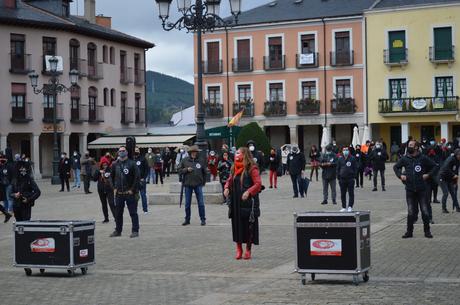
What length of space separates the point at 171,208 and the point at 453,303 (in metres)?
16.1

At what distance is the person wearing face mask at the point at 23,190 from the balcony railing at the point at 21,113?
39.4 m

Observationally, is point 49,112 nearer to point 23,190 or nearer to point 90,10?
point 90,10

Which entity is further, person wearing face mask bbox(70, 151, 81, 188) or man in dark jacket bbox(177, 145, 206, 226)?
person wearing face mask bbox(70, 151, 81, 188)

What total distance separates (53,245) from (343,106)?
50607 millimetres

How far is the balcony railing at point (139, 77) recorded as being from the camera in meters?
67.2

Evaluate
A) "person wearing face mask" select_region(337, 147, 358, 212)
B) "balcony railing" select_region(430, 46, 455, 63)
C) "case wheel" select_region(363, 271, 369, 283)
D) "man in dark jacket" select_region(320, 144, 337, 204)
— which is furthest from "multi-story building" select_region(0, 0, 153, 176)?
"case wheel" select_region(363, 271, 369, 283)

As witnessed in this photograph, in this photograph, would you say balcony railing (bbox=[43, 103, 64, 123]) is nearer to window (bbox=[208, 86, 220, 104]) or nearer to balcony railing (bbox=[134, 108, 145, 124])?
balcony railing (bbox=[134, 108, 145, 124])

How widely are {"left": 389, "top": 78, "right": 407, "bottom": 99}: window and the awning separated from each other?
14.4m

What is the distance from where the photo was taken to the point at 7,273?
12.8 meters

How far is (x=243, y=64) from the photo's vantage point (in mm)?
64188

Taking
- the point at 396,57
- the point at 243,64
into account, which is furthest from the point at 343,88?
the point at 243,64

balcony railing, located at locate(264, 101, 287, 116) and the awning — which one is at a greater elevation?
balcony railing, located at locate(264, 101, 287, 116)

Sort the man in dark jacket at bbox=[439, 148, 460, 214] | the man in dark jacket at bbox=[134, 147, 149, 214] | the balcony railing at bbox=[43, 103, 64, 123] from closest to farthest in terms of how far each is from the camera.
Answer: the man in dark jacket at bbox=[439, 148, 460, 214]
the man in dark jacket at bbox=[134, 147, 149, 214]
the balcony railing at bbox=[43, 103, 64, 123]

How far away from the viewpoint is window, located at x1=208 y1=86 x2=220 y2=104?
6556 centimetres
